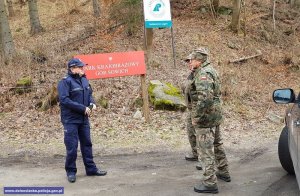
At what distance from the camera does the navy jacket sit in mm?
6160

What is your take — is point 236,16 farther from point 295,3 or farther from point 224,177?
point 224,177

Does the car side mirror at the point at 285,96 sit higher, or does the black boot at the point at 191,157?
the car side mirror at the point at 285,96

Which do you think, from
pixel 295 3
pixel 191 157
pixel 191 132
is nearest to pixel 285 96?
pixel 191 132

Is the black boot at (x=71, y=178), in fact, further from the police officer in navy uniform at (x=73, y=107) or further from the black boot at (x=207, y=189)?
the black boot at (x=207, y=189)

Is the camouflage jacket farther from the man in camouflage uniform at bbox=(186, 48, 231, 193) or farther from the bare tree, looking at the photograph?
the bare tree

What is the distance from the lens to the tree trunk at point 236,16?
1719 cm

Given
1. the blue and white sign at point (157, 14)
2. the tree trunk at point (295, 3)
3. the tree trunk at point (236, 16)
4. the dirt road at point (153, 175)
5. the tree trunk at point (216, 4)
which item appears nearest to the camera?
the dirt road at point (153, 175)

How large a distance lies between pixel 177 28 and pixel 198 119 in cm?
1283

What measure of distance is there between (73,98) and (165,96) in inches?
192

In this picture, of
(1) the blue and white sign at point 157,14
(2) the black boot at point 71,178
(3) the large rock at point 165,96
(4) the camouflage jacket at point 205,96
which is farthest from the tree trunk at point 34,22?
(4) the camouflage jacket at point 205,96

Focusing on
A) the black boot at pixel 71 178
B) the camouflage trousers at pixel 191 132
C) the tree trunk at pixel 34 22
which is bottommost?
the black boot at pixel 71 178

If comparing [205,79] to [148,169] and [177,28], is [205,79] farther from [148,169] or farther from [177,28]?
[177,28]

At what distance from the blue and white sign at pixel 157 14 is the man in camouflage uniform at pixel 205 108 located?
23.3 ft

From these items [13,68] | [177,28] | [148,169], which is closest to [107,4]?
[177,28]
